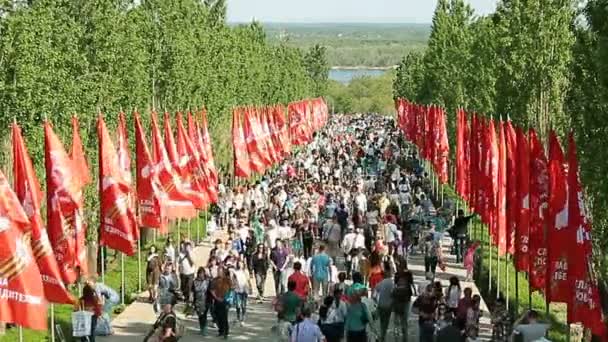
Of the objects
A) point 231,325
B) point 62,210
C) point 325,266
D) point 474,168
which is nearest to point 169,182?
point 231,325

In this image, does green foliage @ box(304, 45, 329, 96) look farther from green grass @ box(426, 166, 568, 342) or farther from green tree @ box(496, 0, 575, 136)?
green grass @ box(426, 166, 568, 342)

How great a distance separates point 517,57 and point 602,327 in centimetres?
1933

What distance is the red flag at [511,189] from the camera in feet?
80.2

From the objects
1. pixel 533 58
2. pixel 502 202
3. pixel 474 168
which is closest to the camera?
pixel 502 202

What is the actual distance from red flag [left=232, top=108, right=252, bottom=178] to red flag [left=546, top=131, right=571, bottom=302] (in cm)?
2337

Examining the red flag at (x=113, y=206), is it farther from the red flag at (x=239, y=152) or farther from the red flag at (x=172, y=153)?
the red flag at (x=239, y=152)

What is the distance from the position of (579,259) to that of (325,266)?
744 cm

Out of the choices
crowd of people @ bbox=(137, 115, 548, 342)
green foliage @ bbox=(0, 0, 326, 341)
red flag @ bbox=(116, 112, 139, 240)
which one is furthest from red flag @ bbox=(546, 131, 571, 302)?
green foliage @ bbox=(0, 0, 326, 341)

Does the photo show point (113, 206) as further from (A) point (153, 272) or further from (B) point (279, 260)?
(B) point (279, 260)

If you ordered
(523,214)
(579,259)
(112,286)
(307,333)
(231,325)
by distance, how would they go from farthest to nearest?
(112,286), (231,325), (523,214), (579,259), (307,333)

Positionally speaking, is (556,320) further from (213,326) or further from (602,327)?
(602,327)

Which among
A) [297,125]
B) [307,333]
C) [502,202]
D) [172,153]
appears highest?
[172,153]

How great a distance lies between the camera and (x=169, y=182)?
29.8m

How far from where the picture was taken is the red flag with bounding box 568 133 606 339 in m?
17.8
